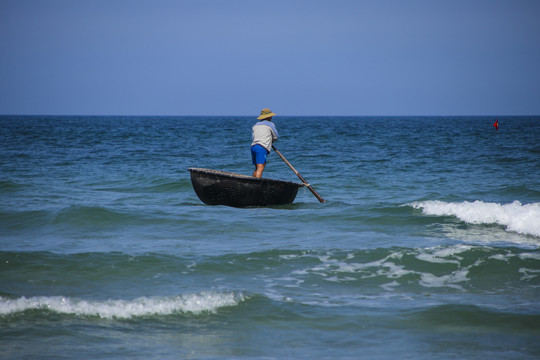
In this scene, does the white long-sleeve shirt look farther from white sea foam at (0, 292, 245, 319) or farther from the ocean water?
white sea foam at (0, 292, 245, 319)

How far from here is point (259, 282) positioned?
617 centimetres

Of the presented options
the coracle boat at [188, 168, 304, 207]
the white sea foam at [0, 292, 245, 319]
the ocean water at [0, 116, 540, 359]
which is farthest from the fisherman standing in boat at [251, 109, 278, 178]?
the white sea foam at [0, 292, 245, 319]

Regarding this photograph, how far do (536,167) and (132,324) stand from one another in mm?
15922

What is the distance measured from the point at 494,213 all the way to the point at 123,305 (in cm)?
689

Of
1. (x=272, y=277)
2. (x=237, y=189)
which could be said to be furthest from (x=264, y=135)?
(x=272, y=277)

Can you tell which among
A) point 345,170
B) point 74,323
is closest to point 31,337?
point 74,323

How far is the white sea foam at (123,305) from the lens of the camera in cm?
510

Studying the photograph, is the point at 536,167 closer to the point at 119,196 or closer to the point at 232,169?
the point at 232,169

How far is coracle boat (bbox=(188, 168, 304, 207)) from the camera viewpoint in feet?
33.9

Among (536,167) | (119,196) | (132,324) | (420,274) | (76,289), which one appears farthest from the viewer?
(536,167)

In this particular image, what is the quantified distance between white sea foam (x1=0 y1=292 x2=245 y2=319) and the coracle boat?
495 cm

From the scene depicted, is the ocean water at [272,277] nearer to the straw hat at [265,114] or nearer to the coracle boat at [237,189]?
the coracle boat at [237,189]

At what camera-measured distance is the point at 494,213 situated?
9.60 meters

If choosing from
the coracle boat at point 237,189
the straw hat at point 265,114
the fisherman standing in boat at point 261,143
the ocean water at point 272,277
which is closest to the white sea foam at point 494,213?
the ocean water at point 272,277
